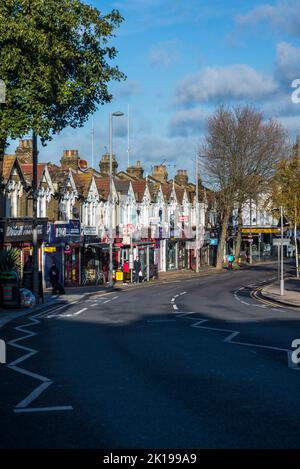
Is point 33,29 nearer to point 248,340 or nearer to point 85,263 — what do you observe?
point 248,340

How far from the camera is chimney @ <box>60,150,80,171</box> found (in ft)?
187

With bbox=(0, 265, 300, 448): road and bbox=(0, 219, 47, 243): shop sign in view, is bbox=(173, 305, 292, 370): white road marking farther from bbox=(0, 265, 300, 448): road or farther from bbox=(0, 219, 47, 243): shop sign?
bbox=(0, 219, 47, 243): shop sign

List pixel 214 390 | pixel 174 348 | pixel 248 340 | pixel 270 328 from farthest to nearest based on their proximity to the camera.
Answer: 1. pixel 270 328
2. pixel 248 340
3. pixel 174 348
4. pixel 214 390

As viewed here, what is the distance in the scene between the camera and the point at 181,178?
9244 cm

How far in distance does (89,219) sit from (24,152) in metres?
7.78

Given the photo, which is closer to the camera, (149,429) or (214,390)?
(149,429)

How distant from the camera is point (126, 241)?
56688mm

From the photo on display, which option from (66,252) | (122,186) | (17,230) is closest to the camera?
(17,230)

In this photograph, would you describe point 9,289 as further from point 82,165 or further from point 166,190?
point 166,190

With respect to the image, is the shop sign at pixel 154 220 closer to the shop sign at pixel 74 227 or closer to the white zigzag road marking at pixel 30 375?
the shop sign at pixel 74 227

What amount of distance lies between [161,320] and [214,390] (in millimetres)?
12892

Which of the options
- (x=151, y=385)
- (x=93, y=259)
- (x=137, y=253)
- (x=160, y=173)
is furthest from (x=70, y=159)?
(x=151, y=385)

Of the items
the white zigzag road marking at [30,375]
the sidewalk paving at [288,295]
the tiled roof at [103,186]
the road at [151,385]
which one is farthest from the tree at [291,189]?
the white zigzag road marking at [30,375]
